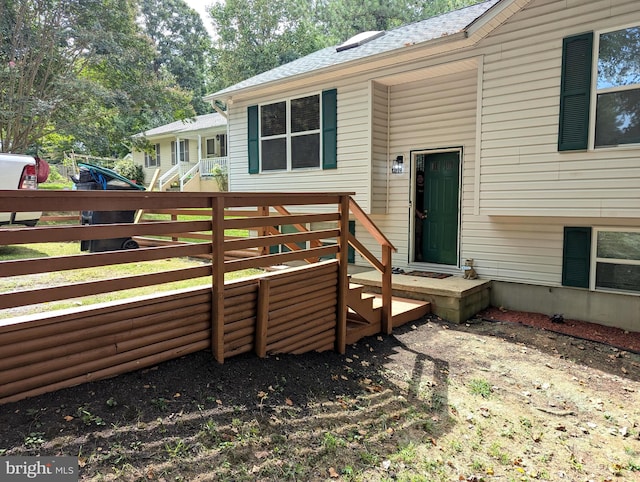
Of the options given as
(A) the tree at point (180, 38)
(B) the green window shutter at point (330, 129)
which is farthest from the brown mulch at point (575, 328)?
(A) the tree at point (180, 38)

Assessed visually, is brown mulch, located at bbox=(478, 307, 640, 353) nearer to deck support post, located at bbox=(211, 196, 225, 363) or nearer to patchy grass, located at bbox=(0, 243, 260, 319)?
patchy grass, located at bbox=(0, 243, 260, 319)

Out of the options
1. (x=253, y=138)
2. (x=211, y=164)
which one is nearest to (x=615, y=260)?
(x=253, y=138)

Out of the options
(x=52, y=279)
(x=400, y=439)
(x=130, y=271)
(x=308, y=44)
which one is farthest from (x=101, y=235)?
(x=308, y=44)

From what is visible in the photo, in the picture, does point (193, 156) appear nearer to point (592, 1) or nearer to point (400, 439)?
point (592, 1)

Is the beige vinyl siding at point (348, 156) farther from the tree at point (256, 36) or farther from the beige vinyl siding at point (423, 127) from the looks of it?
the tree at point (256, 36)

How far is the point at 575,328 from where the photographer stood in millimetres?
6086

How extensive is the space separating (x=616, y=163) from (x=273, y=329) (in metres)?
4.89

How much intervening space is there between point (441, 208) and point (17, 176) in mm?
6909

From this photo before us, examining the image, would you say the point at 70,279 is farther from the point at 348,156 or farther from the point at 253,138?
the point at 253,138

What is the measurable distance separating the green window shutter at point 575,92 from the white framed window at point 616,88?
8 cm

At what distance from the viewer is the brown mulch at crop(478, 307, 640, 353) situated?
5609 millimetres

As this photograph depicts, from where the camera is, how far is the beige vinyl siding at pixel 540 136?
5457 millimetres

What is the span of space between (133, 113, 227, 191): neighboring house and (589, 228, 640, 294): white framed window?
48.8 ft

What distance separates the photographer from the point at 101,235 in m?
2.75
